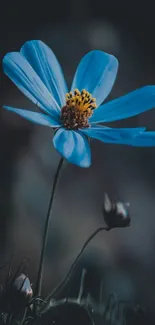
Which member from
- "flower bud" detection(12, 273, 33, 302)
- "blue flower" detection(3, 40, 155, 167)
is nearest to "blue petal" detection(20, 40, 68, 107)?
"blue flower" detection(3, 40, 155, 167)

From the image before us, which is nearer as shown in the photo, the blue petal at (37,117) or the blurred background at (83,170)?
the blue petal at (37,117)

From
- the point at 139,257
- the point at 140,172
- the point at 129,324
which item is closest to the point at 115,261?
the point at 139,257

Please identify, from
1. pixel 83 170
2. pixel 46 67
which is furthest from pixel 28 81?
pixel 83 170

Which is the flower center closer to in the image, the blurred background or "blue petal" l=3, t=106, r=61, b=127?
"blue petal" l=3, t=106, r=61, b=127

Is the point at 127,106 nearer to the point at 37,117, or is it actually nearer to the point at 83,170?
the point at 37,117

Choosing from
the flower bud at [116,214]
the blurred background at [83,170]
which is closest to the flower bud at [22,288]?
the flower bud at [116,214]

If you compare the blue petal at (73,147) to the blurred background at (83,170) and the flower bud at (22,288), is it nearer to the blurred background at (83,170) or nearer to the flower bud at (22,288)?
the flower bud at (22,288)
